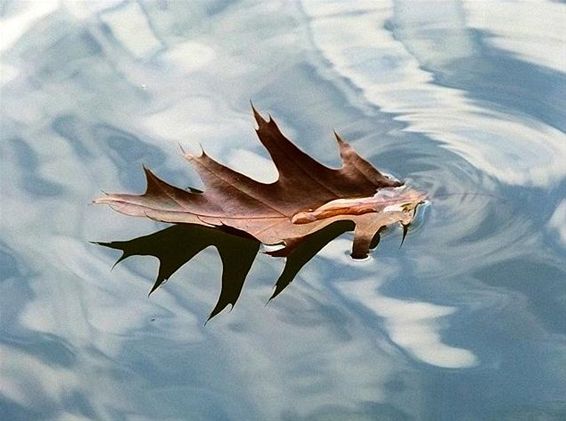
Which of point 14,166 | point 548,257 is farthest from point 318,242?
point 14,166

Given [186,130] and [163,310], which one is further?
[186,130]

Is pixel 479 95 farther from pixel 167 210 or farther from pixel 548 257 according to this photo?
pixel 167 210

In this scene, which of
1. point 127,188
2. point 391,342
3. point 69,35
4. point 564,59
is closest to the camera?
point 391,342
